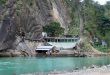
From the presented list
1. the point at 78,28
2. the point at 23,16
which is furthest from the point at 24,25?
the point at 78,28

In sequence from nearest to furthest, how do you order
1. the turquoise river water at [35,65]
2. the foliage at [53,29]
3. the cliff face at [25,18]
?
the turquoise river water at [35,65] < the cliff face at [25,18] < the foliage at [53,29]

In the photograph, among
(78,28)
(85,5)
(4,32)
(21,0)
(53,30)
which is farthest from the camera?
(85,5)

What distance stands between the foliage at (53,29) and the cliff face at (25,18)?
6.17ft

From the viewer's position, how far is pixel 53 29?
95.5 metres

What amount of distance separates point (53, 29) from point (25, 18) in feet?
35.5

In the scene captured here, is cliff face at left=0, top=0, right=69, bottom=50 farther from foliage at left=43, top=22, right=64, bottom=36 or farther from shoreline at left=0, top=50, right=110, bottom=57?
foliage at left=43, top=22, right=64, bottom=36

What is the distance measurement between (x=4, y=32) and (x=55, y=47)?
16.4 meters

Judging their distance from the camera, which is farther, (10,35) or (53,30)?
(53,30)

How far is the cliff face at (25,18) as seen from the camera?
83625mm

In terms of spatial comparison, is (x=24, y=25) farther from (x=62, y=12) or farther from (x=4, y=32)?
(x=62, y=12)

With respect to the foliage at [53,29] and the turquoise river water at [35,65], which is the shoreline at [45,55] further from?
the turquoise river water at [35,65]

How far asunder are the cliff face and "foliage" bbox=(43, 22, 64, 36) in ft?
6.17

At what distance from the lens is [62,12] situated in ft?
356

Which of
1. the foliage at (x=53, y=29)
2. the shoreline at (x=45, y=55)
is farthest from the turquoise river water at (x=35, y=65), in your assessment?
the foliage at (x=53, y=29)
